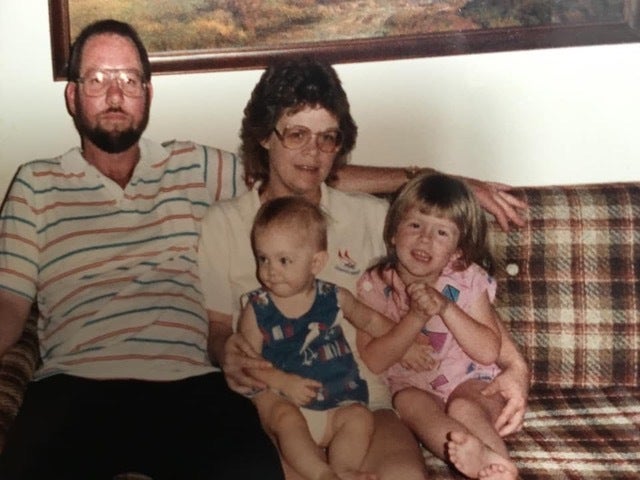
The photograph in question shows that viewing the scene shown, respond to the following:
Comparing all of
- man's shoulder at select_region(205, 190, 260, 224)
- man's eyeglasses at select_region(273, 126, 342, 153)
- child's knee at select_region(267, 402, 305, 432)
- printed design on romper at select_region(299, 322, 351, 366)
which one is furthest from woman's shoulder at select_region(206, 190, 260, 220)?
child's knee at select_region(267, 402, 305, 432)

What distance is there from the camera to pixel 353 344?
1.55m

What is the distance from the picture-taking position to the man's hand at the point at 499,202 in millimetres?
1650

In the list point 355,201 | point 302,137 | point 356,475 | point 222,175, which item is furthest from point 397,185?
point 356,475

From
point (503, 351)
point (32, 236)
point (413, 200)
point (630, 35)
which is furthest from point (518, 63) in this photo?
point (32, 236)

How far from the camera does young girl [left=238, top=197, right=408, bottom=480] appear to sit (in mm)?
1479

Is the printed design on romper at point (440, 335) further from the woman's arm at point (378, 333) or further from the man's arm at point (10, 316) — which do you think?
the man's arm at point (10, 316)

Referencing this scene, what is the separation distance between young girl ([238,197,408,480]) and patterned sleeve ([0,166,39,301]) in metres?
0.35

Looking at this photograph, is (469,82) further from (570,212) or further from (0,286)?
(0,286)

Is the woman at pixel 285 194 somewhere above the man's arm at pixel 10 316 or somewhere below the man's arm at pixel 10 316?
above

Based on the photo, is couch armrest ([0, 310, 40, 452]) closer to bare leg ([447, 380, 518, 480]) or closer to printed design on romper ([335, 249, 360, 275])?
printed design on romper ([335, 249, 360, 275])

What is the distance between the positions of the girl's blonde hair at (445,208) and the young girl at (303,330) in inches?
5.0

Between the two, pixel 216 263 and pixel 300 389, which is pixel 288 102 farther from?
pixel 300 389

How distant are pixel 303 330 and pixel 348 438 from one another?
19cm

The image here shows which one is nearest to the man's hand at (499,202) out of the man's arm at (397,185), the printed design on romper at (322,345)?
the man's arm at (397,185)
